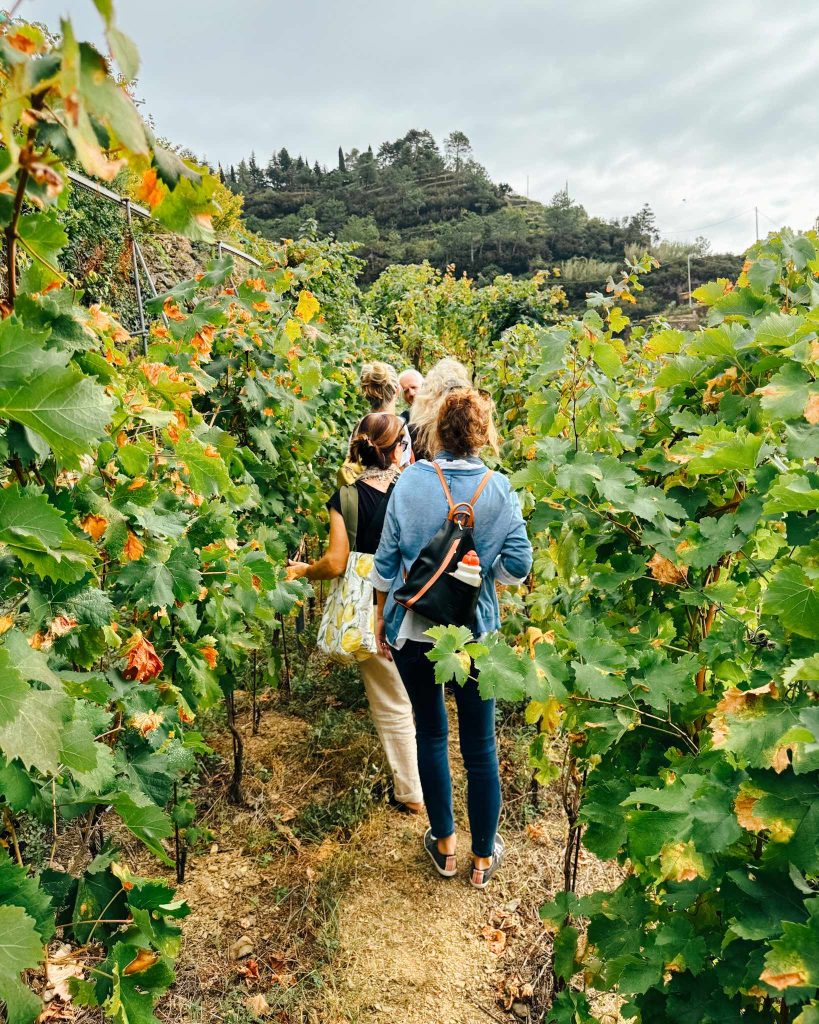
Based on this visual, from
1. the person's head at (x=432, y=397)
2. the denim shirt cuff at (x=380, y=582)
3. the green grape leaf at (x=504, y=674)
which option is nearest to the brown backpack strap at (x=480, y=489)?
the person's head at (x=432, y=397)

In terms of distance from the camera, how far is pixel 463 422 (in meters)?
2.24

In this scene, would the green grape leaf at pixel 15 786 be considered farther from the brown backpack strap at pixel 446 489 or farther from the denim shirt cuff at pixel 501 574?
the denim shirt cuff at pixel 501 574

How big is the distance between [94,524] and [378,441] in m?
1.57

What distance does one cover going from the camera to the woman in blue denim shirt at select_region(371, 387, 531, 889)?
226 cm

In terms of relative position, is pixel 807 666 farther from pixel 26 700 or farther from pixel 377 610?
pixel 377 610

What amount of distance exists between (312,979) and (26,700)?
2038 mm

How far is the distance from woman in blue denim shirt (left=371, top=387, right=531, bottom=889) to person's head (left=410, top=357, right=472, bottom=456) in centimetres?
4

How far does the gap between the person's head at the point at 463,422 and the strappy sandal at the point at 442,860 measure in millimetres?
1742

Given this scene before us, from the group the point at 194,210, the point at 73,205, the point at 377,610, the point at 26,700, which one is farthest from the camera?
the point at 73,205

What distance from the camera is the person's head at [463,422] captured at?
88.2 inches

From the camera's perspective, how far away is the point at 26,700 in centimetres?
84

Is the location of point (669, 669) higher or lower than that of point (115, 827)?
higher

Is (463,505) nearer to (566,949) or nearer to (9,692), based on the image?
(566,949)

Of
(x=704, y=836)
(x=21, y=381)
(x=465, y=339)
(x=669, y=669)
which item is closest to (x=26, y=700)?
(x=21, y=381)
